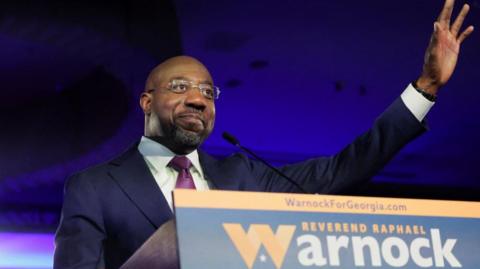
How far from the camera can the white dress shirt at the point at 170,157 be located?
1.81 metres

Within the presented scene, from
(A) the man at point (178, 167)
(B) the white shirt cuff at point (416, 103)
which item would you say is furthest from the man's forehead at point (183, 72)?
(B) the white shirt cuff at point (416, 103)

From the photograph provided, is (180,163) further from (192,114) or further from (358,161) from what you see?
(358,161)

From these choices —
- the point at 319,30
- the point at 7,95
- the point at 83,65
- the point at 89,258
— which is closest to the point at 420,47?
the point at 319,30

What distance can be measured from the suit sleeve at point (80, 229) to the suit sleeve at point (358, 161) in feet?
1.52

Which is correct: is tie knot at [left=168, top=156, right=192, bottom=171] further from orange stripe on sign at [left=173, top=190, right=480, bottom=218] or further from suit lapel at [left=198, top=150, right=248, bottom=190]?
orange stripe on sign at [left=173, top=190, right=480, bottom=218]

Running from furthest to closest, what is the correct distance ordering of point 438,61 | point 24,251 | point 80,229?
1. point 24,251
2. point 438,61
3. point 80,229

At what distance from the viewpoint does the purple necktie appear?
5.89ft

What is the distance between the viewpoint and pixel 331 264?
1188 millimetres

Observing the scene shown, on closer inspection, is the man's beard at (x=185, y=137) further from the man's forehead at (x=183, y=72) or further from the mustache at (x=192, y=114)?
the man's forehead at (x=183, y=72)

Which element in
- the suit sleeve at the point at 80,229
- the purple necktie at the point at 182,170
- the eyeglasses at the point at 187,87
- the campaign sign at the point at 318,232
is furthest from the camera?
the eyeglasses at the point at 187,87

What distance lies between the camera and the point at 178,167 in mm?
1845

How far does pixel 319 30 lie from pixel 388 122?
2134 millimetres

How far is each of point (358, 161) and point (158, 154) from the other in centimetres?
49

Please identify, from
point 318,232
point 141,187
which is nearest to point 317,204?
point 318,232
